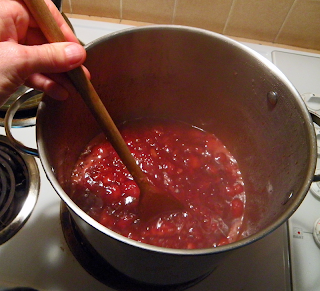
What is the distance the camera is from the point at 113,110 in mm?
1036

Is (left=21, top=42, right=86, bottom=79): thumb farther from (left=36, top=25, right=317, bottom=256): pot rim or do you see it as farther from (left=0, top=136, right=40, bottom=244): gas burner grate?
(left=0, top=136, right=40, bottom=244): gas burner grate

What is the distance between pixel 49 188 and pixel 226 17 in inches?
35.4

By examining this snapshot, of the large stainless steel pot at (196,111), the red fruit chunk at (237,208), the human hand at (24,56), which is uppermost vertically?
the human hand at (24,56)

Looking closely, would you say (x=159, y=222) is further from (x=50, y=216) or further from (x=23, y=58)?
(x=23, y=58)

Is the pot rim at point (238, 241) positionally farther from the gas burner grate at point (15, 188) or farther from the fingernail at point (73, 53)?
the gas burner grate at point (15, 188)

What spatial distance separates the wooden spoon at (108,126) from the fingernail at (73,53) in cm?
3

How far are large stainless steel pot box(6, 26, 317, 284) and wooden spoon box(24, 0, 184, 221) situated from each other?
0.10 metres

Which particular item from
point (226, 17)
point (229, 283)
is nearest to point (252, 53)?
point (226, 17)

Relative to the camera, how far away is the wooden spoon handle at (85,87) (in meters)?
0.54

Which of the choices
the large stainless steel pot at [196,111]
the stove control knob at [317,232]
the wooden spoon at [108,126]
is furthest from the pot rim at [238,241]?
the stove control knob at [317,232]

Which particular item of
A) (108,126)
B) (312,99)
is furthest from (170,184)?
(312,99)

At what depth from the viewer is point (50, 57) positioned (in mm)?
566

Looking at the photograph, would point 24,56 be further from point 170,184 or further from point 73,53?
point 170,184

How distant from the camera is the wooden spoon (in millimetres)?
548
